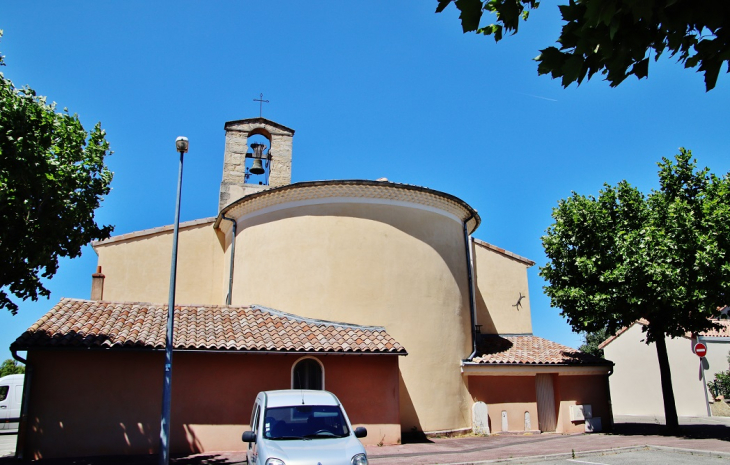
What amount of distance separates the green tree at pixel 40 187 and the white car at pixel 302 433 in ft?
18.9

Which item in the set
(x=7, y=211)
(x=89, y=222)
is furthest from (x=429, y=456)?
(x=7, y=211)

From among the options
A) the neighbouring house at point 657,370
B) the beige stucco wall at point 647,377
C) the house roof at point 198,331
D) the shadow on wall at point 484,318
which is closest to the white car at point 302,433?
the house roof at point 198,331

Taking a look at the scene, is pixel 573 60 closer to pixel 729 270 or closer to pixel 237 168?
pixel 729 270

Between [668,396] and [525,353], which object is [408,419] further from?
[668,396]

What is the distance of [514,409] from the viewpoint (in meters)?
18.6

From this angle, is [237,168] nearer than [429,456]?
No

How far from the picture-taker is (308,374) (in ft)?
51.0

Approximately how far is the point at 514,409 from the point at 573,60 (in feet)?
54.5

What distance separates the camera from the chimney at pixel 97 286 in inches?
733

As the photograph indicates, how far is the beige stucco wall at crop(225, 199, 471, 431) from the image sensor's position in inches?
679

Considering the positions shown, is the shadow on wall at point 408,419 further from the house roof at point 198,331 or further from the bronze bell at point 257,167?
the bronze bell at point 257,167

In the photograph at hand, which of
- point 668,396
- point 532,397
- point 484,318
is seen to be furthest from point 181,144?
point 668,396

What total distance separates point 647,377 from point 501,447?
17.7 metres

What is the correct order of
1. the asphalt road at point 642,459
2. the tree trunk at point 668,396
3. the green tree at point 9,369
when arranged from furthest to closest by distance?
1. the green tree at point 9,369
2. the tree trunk at point 668,396
3. the asphalt road at point 642,459
